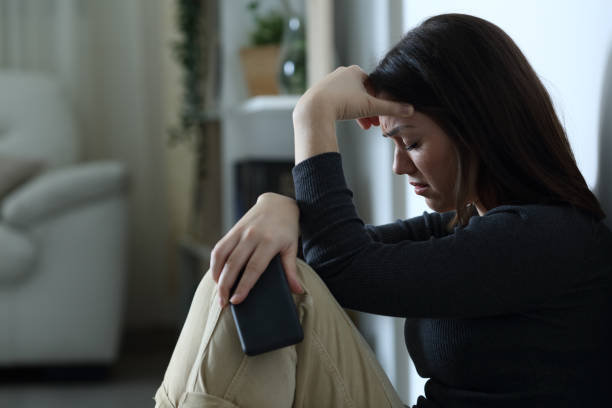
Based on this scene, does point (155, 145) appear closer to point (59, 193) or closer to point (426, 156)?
point (59, 193)

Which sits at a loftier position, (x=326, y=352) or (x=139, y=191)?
(x=326, y=352)

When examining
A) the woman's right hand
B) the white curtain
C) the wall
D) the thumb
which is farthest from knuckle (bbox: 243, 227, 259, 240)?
the white curtain

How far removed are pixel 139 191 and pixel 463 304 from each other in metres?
2.52

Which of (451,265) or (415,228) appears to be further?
(415,228)

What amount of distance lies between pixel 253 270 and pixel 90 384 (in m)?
1.67

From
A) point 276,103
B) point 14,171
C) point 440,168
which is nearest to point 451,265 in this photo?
point 440,168

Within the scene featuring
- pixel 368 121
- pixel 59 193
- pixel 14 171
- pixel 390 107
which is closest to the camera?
pixel 390 107

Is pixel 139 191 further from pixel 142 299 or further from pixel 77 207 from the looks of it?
pixel 77 207

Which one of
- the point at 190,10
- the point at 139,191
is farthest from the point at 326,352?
the point at 139,191

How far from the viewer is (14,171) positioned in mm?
2414

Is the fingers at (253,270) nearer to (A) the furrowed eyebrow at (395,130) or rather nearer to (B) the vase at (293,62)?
(A) the furrowed eyebrow at (395,130)

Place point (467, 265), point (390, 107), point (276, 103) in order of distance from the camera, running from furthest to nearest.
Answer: point (276, 103) < point (390, 107) < point (467, 265)

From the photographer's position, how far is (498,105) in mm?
778

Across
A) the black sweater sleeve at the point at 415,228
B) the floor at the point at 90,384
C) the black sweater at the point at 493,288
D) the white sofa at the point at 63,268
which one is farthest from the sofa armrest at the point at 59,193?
the black sweater at the point at 493,288
